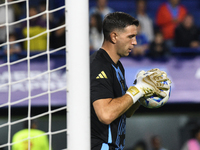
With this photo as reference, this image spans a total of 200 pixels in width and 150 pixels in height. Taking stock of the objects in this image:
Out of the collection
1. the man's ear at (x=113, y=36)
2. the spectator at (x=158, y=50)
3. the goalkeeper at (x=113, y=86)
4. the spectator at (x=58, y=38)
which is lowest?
the goalkeeper at (x=113, y=86)

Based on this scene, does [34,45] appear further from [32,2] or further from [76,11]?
[76,11]

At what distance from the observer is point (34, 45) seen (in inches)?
253

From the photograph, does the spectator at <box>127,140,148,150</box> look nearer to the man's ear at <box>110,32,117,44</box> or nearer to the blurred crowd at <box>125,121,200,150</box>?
the blurred crowd at <box>125,121,200,150</box>

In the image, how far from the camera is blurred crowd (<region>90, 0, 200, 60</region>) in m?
6.35

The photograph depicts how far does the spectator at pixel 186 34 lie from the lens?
264 inches

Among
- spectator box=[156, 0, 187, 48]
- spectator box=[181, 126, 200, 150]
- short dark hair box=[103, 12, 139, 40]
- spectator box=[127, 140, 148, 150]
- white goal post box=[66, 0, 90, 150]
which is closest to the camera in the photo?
white goal post box=[66, 0, 90, 150]

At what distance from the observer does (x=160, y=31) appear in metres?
6.85

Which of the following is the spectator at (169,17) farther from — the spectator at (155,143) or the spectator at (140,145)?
the spectator at (140,145)

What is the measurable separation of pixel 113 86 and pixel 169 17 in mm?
4980

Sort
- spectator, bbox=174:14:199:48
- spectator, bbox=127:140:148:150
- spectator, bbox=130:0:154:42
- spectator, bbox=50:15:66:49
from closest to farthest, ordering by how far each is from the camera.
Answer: spectator, bbox=50:15:66:49 → spectator, bbox=127:140:148:150 → spectator, bbox=174:14:199:48 → spectator, bbox=130:0:154:42

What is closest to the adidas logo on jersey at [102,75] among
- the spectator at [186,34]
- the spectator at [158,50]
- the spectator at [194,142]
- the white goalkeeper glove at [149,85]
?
the white goalkeeper glove at [149,85]

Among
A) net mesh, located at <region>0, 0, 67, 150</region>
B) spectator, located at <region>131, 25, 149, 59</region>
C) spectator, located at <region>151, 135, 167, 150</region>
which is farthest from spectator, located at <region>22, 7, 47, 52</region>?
spectator, located at <region>151, 135, 167, 150</region>

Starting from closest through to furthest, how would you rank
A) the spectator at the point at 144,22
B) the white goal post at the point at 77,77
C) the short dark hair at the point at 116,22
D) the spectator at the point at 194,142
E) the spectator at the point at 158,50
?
the white goal post at the point at 77,77, the short dark hair at the point at 116,22, the spectator at the point at 194,142, the spectator at the point at 158,50, the spectator at the point at 144,22

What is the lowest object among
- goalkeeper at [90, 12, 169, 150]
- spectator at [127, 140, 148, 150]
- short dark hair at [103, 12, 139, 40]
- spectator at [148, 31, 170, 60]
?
spectator at [127, 140, 148, 150]
